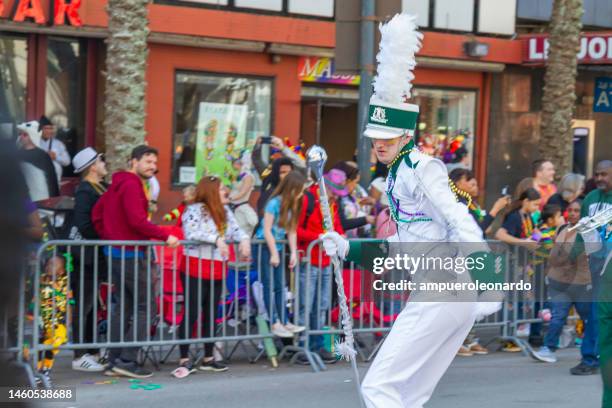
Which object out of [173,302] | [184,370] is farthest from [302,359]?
[173,302]

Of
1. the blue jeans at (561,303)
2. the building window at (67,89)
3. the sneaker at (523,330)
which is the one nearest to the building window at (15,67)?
the building window at (67,89)

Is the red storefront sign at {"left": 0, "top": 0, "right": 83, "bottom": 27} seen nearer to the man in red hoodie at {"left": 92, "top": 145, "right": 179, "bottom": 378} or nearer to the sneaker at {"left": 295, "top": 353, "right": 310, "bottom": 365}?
the man in red hoodie at {"left": 92, "top": 145, "right": 179, "bottom": 378}

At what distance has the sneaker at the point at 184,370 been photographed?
901cm

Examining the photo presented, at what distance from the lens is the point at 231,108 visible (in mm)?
17734

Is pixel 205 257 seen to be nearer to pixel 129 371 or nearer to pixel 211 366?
pixel 211 366

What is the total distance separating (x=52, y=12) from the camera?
1506cm

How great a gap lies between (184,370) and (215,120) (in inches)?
353

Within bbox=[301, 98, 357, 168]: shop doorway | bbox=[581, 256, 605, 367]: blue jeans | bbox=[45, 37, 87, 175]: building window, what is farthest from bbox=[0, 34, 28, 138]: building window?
bbox=[581, 256, 605, 367]: blue jeans

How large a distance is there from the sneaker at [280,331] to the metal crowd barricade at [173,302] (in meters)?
0.06

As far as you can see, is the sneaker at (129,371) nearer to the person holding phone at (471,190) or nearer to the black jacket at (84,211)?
the black jacket at (84,211)

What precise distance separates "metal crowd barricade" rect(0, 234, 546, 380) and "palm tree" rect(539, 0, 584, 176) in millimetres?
6949

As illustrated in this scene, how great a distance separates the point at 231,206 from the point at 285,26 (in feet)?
22.3

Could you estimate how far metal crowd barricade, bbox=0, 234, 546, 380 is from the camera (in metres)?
8.59

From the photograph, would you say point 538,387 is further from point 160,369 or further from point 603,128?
point 603,128
